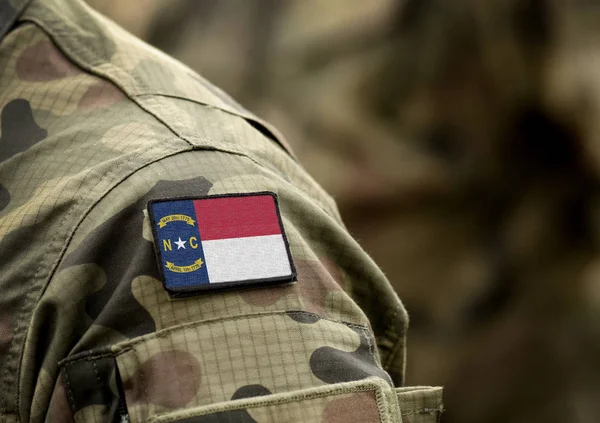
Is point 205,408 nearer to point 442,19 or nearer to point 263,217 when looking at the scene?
point 263,217

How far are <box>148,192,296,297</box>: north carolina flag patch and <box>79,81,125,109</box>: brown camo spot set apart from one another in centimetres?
15

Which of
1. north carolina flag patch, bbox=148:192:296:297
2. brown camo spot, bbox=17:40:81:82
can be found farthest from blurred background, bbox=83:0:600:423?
north carolina flag patch, bbox=148:192:296:297

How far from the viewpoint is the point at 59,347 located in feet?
2.05

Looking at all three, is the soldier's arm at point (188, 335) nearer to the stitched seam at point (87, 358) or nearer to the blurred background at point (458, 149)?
the stitched seam at point (87, 358)

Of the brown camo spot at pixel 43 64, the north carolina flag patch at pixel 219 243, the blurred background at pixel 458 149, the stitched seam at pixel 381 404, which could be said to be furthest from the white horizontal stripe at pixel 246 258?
the blurred background at pixel 458 149

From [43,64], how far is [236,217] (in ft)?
0.81

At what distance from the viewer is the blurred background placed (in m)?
2.56

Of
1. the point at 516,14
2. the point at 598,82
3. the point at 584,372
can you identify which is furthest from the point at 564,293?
the point at 516,14

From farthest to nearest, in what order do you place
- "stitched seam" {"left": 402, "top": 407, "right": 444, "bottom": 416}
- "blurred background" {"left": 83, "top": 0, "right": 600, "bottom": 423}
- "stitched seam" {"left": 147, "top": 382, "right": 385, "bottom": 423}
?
"blurred background" {"left": 83, "top": 0, "right": 600, "bottom": 423} < "stitched seam" {"left": 402, "top": 407, "right": 444, "bottom": 416} < "stitched seam" {"left": 147, "top": 382, "right": 385, "bottom": 423}

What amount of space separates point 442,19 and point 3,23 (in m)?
1.94

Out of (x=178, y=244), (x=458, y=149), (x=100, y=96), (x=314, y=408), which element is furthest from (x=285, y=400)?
(x=458, y=149)

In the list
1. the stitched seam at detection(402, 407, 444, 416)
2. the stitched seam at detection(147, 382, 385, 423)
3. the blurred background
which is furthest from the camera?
the blurred background

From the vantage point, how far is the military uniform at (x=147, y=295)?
1.99 ft

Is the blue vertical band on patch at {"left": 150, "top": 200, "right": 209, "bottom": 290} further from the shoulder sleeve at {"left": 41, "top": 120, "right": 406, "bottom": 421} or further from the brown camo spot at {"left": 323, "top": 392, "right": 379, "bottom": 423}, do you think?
the brown camo spot at {"left": 323, "top": 392, "right": 379, "bottom": 423}
